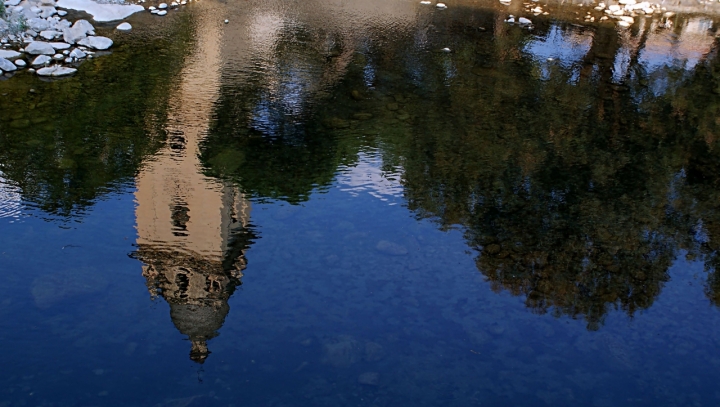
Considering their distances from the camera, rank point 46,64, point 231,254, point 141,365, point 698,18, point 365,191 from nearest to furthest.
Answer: point 141,365 → point 231,254 → point 365,191 → point 46,64 → point 698,18

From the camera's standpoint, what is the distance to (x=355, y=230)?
1303 cm

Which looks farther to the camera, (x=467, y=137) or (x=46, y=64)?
(x=46, y=64)

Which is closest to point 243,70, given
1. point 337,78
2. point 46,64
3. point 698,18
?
point 337,78

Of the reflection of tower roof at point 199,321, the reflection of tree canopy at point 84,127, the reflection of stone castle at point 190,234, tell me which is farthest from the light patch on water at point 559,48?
the reflection of tower roof at point 199,321

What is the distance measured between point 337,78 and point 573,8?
13881 millimetres

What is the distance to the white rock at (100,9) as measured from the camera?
77.2ft

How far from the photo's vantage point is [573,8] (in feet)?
95.8

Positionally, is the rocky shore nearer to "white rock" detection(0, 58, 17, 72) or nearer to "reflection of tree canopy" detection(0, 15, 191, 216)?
"white rock" detection(0, 58, 17, 72)

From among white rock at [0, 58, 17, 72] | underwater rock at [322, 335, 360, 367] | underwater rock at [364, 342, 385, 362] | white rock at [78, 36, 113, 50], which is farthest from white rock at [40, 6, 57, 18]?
underwater rock at [364, 342, 385, 362]

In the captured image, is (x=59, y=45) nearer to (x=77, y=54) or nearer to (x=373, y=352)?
(x=77, y=54)

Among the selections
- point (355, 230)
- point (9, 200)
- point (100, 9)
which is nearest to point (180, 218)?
point (9, 200)

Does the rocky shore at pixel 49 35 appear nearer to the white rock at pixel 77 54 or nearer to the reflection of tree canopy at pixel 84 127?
the white rock at pixel 77 54

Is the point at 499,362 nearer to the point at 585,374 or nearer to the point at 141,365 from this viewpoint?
the point at 585,374

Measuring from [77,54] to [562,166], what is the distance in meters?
14.2
